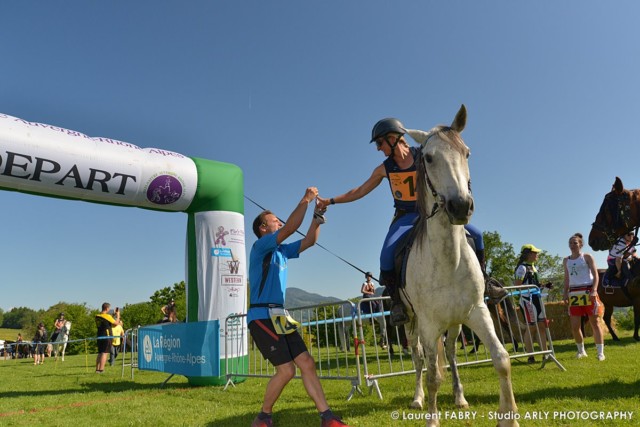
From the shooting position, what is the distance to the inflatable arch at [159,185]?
8.53 meters

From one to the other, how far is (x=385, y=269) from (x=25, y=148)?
726 cm

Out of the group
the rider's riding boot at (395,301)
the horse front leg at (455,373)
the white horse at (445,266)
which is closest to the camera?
the white horse at (445,266)

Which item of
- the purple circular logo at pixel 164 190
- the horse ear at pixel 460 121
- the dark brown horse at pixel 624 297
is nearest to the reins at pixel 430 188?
the horse ear at pixel 460 121

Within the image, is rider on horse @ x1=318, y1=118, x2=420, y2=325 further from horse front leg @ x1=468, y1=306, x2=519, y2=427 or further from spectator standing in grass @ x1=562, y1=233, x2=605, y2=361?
spectator standing in grass @ x1=562, y1=233, x2=605, y2=361

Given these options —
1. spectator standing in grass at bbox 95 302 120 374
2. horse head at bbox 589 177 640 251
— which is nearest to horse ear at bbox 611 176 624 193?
horse head at bbox 589 177 640 251

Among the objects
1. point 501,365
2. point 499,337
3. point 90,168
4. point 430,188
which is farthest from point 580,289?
point 90,168

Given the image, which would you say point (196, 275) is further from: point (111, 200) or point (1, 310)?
point (1, 310)

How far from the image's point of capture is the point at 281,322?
4.51 meters

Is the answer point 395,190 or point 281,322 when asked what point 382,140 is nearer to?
point 395,190

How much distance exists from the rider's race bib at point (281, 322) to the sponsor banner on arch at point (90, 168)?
244 inches

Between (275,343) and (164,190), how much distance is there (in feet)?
20.8

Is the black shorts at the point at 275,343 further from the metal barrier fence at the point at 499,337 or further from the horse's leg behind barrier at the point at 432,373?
the metal barrier fence at the point at 499,337

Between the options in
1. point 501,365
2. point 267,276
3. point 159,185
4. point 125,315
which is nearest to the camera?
point 501,365

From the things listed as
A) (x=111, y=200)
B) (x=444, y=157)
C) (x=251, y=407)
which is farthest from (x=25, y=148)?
(x=444, y=157)
